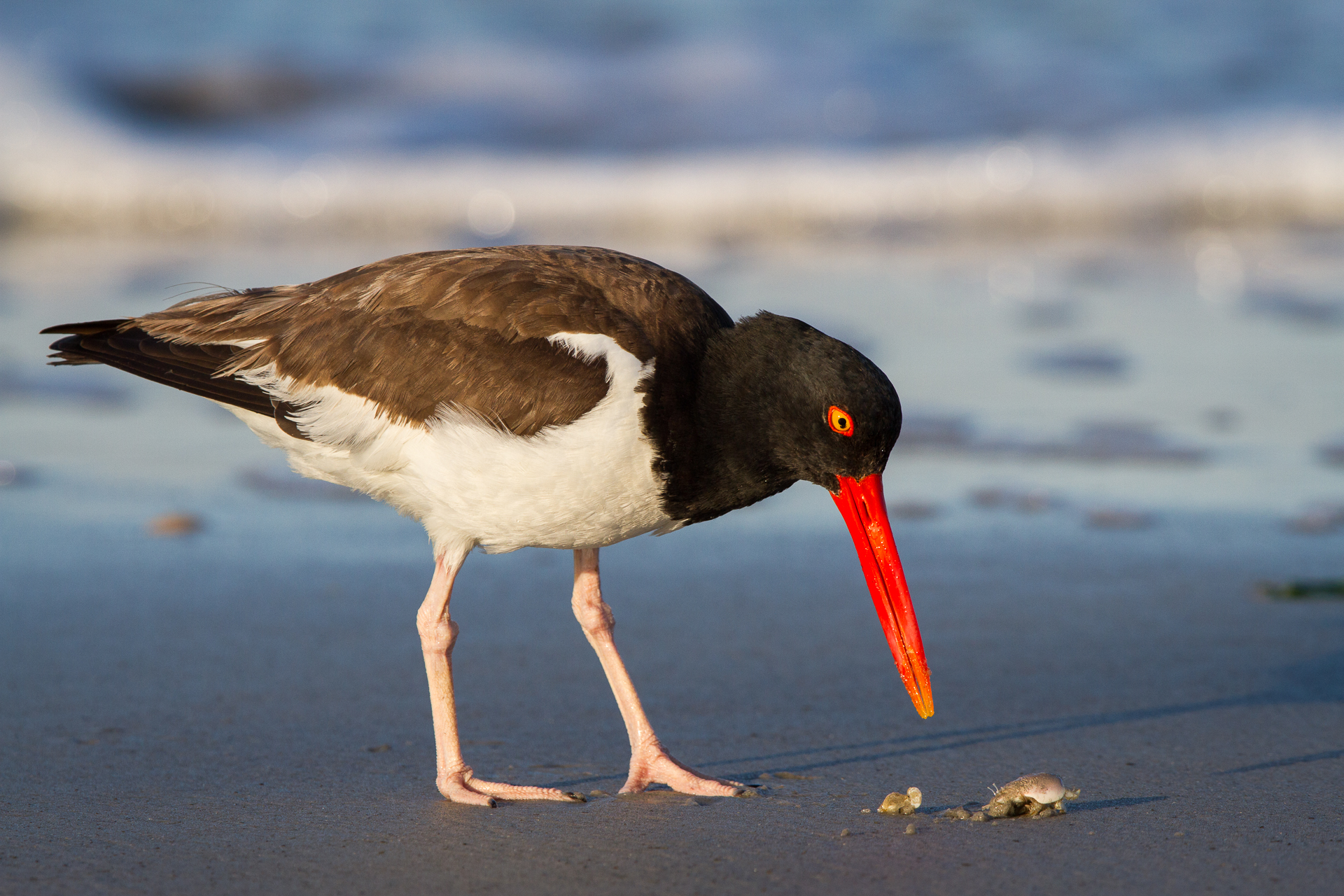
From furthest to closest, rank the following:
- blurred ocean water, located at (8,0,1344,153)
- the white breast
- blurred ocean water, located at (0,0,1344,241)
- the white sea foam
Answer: blurred ocean water, located at (8,0,1344,153)
blurred ocean water, located at (0,0,1344,241)
the white sea foam
the white breast

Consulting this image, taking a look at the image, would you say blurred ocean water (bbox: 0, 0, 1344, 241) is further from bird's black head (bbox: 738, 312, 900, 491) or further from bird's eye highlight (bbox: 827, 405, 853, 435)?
bird's eye highlight (bbox: 827, 405, 853, 435)

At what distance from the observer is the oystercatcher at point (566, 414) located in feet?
13.1

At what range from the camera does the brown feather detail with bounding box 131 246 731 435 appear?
406 cm

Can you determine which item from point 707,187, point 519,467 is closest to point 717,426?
point 519,467

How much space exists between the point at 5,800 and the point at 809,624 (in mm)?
2744

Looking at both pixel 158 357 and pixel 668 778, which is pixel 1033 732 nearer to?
pixel 668 778

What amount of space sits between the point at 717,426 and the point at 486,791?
1.18 meters

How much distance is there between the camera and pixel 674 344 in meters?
4.15

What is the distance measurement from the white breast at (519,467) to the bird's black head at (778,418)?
0.15m

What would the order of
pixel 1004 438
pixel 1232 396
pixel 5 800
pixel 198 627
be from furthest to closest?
pixel 1232 396
pixel 1004 438
pixel 198 627
pixel 5 800

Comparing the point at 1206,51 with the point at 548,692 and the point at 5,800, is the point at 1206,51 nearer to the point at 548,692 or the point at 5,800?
the point at 548,692

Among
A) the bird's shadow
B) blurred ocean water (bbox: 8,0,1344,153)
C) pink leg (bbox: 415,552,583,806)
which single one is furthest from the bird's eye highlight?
blurred ocean water (bbox: 8,0,1344,153)

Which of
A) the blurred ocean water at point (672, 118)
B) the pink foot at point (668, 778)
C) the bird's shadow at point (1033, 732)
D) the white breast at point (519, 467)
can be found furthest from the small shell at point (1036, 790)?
the blurred ocean water at point (672, 118)

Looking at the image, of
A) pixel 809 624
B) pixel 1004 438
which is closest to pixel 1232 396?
pixel 1004 438
